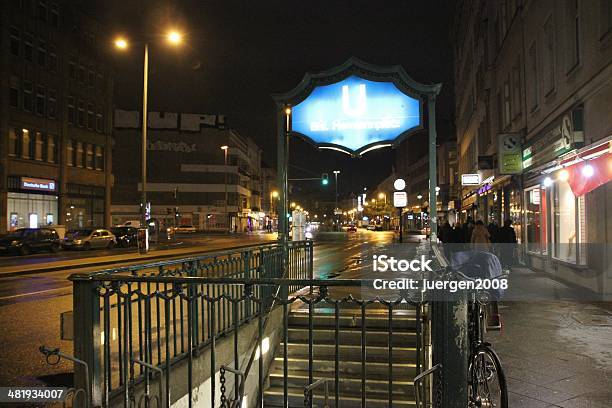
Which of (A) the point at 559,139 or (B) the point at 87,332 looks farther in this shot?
(A) the point at 559,139

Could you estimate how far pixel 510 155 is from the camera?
784 inches

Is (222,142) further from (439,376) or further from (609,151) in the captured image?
(439,376)

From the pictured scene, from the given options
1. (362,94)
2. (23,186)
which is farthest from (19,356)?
(23,186)

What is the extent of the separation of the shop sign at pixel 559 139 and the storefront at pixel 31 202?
34.8 meters

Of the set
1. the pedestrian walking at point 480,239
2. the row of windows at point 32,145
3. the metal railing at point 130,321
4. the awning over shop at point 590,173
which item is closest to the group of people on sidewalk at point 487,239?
the pedestrian walking at point 480,239

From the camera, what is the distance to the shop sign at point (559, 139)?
42.4 ft

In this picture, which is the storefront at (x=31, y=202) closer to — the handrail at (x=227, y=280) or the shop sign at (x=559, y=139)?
the shop sign at (x=559, y=139)

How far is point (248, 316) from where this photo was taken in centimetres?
769

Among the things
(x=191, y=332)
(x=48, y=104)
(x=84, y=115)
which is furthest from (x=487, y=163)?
(x=84, y=115)

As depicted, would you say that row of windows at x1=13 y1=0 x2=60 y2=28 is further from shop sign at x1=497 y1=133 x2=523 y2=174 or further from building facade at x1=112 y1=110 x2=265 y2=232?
building facade at x1=112 y1=110 x2=265 y2=232

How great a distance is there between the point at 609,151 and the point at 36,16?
1640 inches

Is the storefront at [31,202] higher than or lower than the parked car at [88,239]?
higher

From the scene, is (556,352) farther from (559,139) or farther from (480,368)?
(559,139)

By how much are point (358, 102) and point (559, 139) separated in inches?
321
